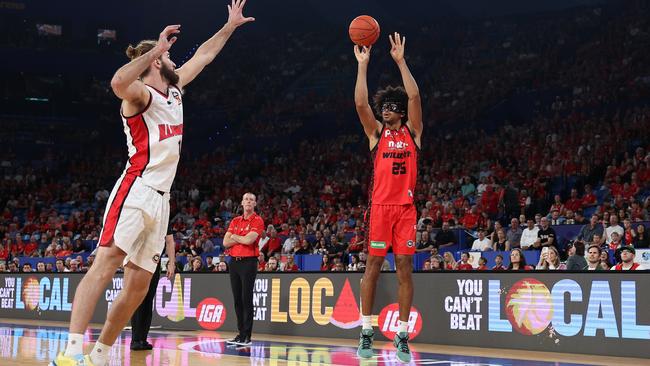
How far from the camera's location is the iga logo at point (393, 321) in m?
10.6

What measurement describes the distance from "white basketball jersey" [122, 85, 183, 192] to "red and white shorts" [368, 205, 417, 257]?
9.48 feet

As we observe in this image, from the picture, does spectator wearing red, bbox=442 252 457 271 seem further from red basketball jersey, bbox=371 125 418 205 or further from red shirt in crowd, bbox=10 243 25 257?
red shirt in crowd, bbox=10 243 25 257

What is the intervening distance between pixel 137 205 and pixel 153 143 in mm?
424

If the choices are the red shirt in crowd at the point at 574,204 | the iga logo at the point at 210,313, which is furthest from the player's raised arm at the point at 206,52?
the red shirt in crowd at the point at 574,204

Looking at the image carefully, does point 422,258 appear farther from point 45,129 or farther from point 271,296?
point 45,129

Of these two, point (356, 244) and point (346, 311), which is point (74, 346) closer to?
point (346, 311)

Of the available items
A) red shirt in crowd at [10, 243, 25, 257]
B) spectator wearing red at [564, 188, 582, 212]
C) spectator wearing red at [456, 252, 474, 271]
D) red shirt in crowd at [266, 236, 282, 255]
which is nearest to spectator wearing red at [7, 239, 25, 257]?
red shirt in crowd at [10, 243, 25, 257]

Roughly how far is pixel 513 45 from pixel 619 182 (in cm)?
1464

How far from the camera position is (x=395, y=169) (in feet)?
26.6

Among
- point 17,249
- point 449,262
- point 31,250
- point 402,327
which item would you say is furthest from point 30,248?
point 402,327

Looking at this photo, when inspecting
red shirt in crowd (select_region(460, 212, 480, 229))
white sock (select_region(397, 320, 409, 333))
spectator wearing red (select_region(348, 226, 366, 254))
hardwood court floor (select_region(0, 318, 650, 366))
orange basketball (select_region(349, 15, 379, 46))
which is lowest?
hardwood court floor (select_region(0, 318, 650, 366))

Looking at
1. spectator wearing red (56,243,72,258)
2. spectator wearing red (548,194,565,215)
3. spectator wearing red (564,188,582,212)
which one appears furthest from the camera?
spectator wearing red (56,243,72,258)

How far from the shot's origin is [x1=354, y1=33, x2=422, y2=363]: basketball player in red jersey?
792 centimetres

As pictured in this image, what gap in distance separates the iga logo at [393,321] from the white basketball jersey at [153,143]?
5611 millimetres
